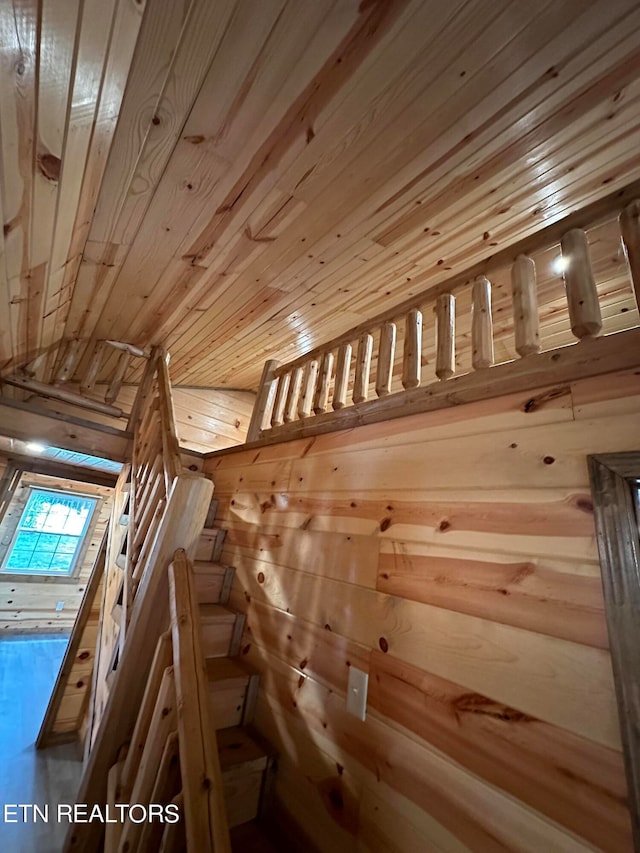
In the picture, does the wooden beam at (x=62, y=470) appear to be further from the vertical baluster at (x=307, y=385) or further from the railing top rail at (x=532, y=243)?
the railing top rail at (x=532, y=243)

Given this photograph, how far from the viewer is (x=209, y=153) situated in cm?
133

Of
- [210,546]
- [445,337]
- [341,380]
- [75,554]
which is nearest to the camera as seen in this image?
[445,337]

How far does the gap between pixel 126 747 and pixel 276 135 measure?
2510 millimetres

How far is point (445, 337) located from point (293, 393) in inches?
47.4

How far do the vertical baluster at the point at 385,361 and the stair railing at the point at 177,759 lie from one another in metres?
1.17

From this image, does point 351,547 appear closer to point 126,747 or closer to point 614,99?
point 126,747

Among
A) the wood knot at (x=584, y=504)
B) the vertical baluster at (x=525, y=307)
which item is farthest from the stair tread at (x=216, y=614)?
the vertical baluster at (x=525, y=307)

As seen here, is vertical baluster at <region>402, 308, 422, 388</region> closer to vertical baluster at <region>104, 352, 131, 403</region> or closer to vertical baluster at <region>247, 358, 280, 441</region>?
vertical baluster at <region>247, 358, 280, 441</region>

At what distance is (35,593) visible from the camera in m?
5.35

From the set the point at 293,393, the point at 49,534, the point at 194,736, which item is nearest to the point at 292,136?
the point at 293,393

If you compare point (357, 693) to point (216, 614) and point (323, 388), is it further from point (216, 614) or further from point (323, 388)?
point (323, 388)

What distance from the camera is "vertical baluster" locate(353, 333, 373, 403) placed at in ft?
5.77

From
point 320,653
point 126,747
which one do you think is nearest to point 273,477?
point 320,653

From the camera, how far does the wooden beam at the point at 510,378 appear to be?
0.90 metres
